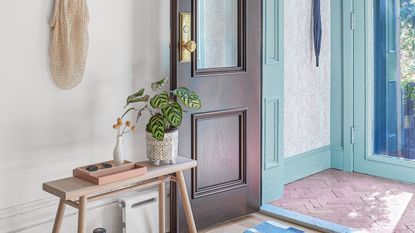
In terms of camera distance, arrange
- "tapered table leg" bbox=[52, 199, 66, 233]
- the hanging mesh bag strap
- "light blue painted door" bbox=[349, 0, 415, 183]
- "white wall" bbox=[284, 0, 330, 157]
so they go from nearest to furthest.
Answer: "tapered table leg" bbox=[52, 199, 66, 233] → the hanging mesh bag strap → "white wall" bbox=[284, 0, 330, 157] → "light blue painted door" bbox=[349, 0, 415, 183]

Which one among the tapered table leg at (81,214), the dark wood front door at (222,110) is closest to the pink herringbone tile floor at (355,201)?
the dark wood front door at (222,110)

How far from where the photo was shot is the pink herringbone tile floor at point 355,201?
338cm

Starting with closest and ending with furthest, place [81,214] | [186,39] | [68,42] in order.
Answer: [81,214], [68,42], [186,39]

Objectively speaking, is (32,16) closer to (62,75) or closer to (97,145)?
(62,75)

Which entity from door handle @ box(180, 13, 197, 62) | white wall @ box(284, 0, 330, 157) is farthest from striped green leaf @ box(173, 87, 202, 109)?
white wall @ box(284, 0, 330, 157)

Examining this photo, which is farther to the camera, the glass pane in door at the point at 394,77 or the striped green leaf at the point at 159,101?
the glass pane in door at the point at 394,77

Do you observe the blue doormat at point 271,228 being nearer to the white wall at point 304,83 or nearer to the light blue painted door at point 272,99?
the light blue painted door at point 272,99

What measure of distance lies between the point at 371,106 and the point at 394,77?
0.31 metres

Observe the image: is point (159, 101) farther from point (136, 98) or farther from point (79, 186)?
point (79, 186)

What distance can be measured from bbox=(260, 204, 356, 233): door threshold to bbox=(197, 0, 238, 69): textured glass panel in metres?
1.02

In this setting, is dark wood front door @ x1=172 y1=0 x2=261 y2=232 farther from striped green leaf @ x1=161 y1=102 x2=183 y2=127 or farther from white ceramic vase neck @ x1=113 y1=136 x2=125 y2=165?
white ceramic vase neck @ x1=113 y1=136 x2=125 y2=165

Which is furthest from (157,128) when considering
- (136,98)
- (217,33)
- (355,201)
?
(355,201)

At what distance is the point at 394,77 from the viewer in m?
4.31

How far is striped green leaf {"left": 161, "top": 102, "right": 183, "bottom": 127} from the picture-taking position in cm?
268
